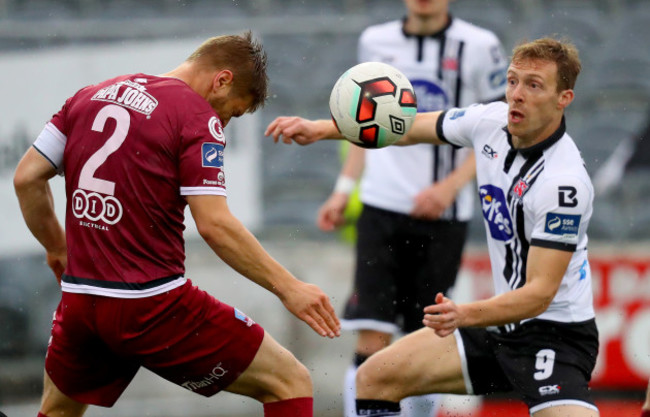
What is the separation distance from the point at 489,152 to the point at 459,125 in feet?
0.81

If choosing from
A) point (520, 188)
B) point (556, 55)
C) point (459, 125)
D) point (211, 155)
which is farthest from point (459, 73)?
point (211, 155)

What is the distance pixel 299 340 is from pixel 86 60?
287 cm

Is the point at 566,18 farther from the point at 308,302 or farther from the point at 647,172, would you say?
the point at 308,302

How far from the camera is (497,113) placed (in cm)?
468

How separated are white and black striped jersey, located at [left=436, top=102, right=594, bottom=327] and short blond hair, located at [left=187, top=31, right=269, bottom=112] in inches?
44.5

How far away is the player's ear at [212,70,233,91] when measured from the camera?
13.3 feet

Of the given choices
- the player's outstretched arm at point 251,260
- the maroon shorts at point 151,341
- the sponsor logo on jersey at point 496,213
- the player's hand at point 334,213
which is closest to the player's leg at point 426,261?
the player's hand at point 334,213

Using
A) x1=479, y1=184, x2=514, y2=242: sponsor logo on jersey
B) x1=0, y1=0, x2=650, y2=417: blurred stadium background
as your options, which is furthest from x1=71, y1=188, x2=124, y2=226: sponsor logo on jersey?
x1=0, y1=0, x2=650, y2=417: blurred stadium background

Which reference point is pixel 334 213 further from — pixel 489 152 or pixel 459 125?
pixel 489 152

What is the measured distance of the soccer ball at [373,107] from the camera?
4449 millimetres

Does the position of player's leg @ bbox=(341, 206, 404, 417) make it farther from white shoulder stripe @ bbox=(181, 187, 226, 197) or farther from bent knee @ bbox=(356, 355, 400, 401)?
white shoulder stripe @ bbox=(181, 187, 226, 197)

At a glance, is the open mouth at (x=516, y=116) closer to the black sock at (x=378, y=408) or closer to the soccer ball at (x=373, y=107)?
the soccer ball at (x=373, y=107)

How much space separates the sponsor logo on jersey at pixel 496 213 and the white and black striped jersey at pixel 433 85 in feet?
4.58

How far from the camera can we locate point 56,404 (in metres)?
4.22
